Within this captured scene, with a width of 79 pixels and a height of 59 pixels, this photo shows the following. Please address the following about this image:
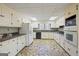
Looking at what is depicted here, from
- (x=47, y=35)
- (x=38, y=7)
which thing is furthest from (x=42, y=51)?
(x=47, y=35)

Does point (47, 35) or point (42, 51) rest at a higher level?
point (47, 35)

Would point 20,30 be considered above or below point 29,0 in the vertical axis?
below

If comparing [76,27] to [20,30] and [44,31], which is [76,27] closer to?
[20,30]

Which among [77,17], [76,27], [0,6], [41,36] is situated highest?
[0,6]

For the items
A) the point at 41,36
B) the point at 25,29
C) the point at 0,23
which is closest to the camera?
the point at 0,23

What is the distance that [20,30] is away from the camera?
18.5 ft

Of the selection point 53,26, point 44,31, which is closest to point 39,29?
point 44,31

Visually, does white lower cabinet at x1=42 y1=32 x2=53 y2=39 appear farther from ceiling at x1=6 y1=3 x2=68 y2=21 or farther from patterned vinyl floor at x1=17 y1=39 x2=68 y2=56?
ceiling at x1=6 y1=3 x2=68 y2=21

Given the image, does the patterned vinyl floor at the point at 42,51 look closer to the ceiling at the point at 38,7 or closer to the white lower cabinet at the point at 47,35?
the ceiling at the point at 38,7

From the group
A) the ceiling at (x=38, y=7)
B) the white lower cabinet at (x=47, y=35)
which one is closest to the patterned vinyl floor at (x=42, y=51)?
the ceiling at (x=38, y=7)

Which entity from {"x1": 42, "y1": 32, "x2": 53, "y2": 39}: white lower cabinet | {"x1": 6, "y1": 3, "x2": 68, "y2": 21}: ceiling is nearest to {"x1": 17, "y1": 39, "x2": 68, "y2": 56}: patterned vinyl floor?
{"x1": 6, "y1": 3, "x2": 68, "y2": 21}: ceiling

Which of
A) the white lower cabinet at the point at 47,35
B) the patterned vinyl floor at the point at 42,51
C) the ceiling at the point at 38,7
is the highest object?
the ceiling at the point at 38,7

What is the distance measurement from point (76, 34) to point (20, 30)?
146 inches

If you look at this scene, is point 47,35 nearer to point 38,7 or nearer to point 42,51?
point 42,51
